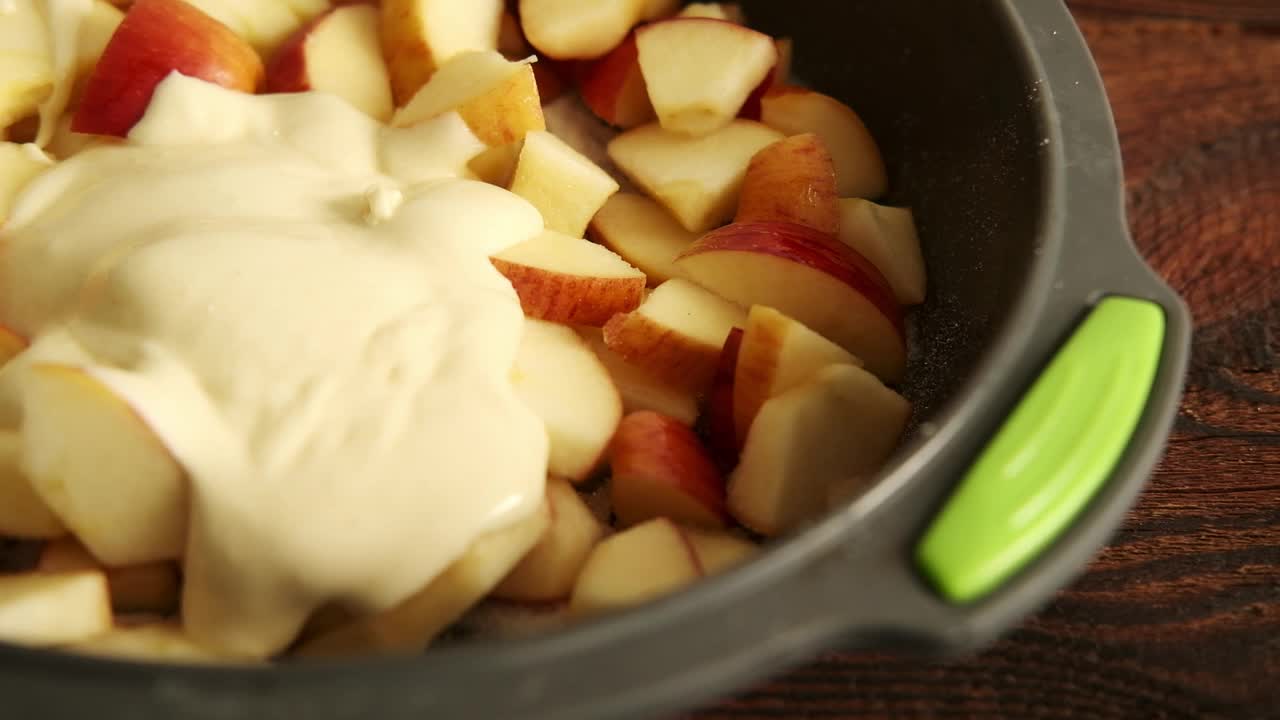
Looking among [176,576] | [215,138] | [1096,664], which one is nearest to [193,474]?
[176,576]

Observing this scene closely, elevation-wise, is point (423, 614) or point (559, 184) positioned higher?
point (559, 184)

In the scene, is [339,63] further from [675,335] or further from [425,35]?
[675,335]

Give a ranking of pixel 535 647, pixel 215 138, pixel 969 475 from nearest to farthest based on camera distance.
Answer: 1. pixel 535 647
2. pixel 969 475
3. pixel 215 138

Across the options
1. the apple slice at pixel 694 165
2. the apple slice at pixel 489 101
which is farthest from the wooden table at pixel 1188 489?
the apple slice at pixel 489 101

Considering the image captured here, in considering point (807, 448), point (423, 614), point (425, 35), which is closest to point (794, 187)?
point (807, 448)

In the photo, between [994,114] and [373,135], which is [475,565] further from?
[994,114]

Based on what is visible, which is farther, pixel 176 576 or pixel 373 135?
pixel 373 135
